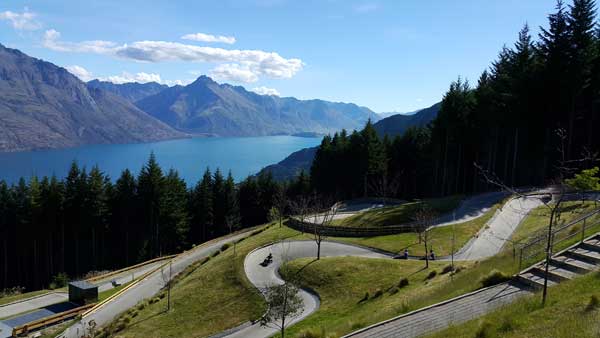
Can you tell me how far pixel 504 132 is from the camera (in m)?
56.9

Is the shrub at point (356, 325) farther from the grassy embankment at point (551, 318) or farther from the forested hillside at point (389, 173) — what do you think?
the forested hillside at point (389, 173)

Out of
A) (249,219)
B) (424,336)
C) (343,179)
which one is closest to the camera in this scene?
(424,336)

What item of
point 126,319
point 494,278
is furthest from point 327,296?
point 126,319

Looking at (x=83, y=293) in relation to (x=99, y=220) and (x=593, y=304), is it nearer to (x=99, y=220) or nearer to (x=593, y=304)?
(x=99, y=220)

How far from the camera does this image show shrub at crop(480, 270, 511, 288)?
17.2m

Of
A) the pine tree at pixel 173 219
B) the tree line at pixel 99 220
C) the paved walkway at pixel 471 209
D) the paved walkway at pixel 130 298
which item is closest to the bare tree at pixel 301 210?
the tree line at pixel 99 220

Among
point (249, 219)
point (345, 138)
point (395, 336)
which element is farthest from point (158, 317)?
point (345, 138)

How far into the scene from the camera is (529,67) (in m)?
50.9

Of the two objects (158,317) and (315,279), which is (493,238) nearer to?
(315,279)

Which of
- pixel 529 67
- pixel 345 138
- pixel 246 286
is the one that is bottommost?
pixel 246 286

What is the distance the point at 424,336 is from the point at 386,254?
901 inches

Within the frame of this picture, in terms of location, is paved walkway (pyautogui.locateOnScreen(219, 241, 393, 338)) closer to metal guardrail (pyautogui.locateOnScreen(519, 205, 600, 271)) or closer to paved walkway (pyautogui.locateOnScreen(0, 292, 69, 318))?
metal guardrail (pyautogui.locateOnScreen(519, 205, 600, 271))

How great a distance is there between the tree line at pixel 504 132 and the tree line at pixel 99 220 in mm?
15319

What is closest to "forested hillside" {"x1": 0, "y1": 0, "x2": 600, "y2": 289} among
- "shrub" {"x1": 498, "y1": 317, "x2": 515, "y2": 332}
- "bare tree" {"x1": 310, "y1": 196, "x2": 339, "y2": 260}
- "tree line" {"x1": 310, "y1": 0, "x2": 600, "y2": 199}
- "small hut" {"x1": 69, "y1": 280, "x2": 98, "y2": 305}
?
"tree line" {"x1": 310, "y1": 0, "x2": 600, "y2": 199}
